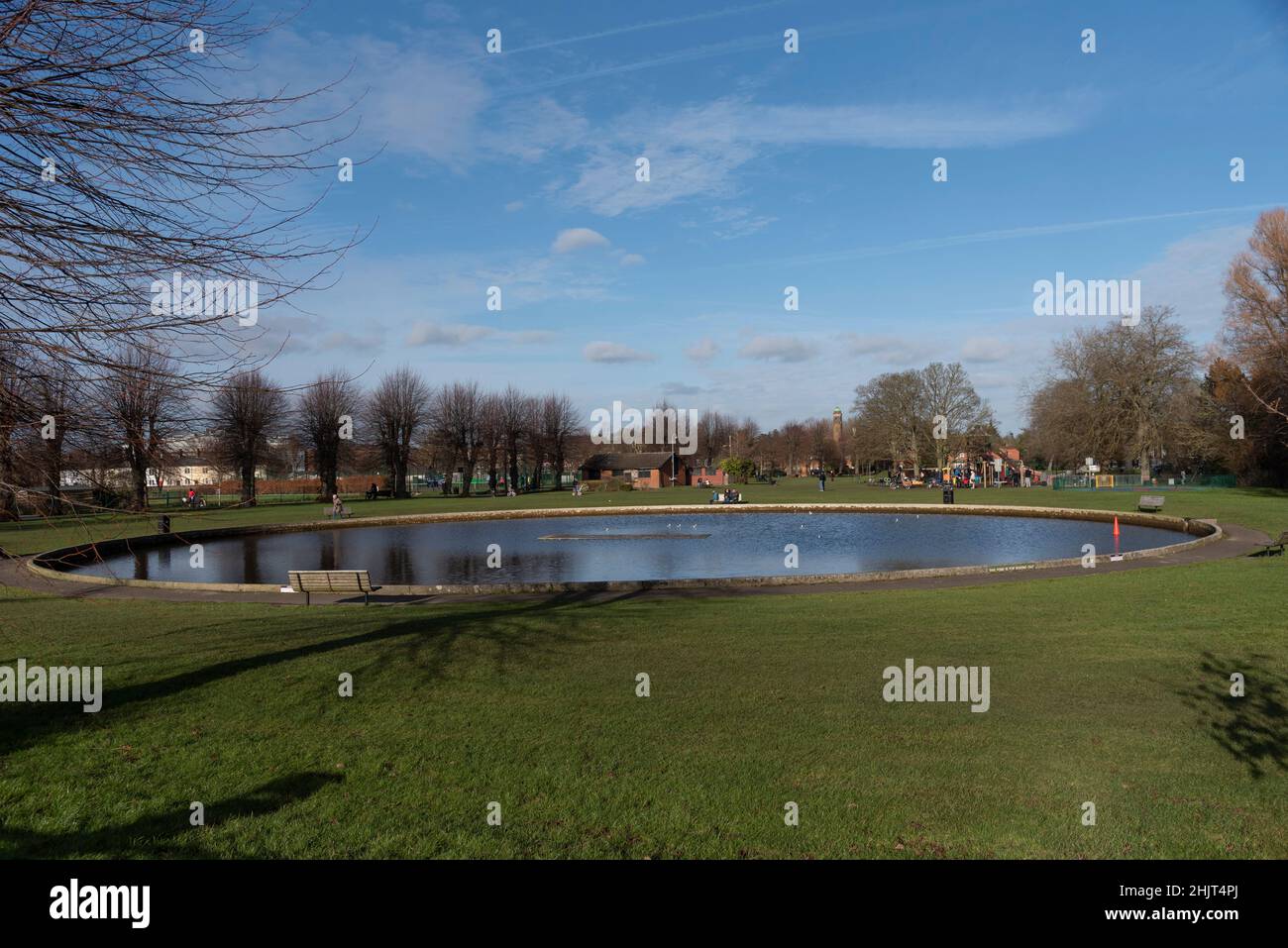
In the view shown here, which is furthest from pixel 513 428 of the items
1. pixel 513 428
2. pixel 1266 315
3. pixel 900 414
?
pixel 1266 315

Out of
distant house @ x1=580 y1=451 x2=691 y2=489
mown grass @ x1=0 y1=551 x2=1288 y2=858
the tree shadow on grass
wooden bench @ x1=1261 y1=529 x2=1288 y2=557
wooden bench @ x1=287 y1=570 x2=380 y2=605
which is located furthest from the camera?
distant house @ x1=580 y1=451 x2=691 y2=489

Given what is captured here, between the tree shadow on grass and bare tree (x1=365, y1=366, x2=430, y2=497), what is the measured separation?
74833 millimetres

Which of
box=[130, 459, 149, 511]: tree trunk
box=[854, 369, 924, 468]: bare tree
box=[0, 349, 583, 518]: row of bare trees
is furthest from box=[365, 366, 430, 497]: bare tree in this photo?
box=[130, 459, 149, 511]: tree trunk

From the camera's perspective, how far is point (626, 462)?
10056 centimetres

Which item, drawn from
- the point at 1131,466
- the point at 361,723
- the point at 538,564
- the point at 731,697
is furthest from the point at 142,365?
the point at 1131,466

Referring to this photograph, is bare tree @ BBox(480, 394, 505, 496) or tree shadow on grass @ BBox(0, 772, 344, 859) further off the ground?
bare tree @ BBox(480, 394, 505, 496)

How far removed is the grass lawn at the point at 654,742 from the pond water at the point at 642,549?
34.0 feet

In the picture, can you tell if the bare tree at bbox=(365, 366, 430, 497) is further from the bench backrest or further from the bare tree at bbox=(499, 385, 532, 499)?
the bench backrest

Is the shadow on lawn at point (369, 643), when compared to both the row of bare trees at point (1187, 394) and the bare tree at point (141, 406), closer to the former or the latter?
the bare tree at point (141, 406)

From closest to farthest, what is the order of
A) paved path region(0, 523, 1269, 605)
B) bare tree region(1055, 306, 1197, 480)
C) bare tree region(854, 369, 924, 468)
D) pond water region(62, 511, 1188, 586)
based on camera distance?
paved path region(0, 523, 1269, 605) < pond water region(62, 511, 1188, 586) < bare tree region(1055, 306, 1197, 480) < bare tree region(854, 369, 924, 468)

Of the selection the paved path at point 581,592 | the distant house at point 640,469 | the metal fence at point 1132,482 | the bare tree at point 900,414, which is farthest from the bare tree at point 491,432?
the paved path at point 581,592

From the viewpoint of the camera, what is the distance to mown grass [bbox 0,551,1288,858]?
16.4ft

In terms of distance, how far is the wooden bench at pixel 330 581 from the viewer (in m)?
16.1
